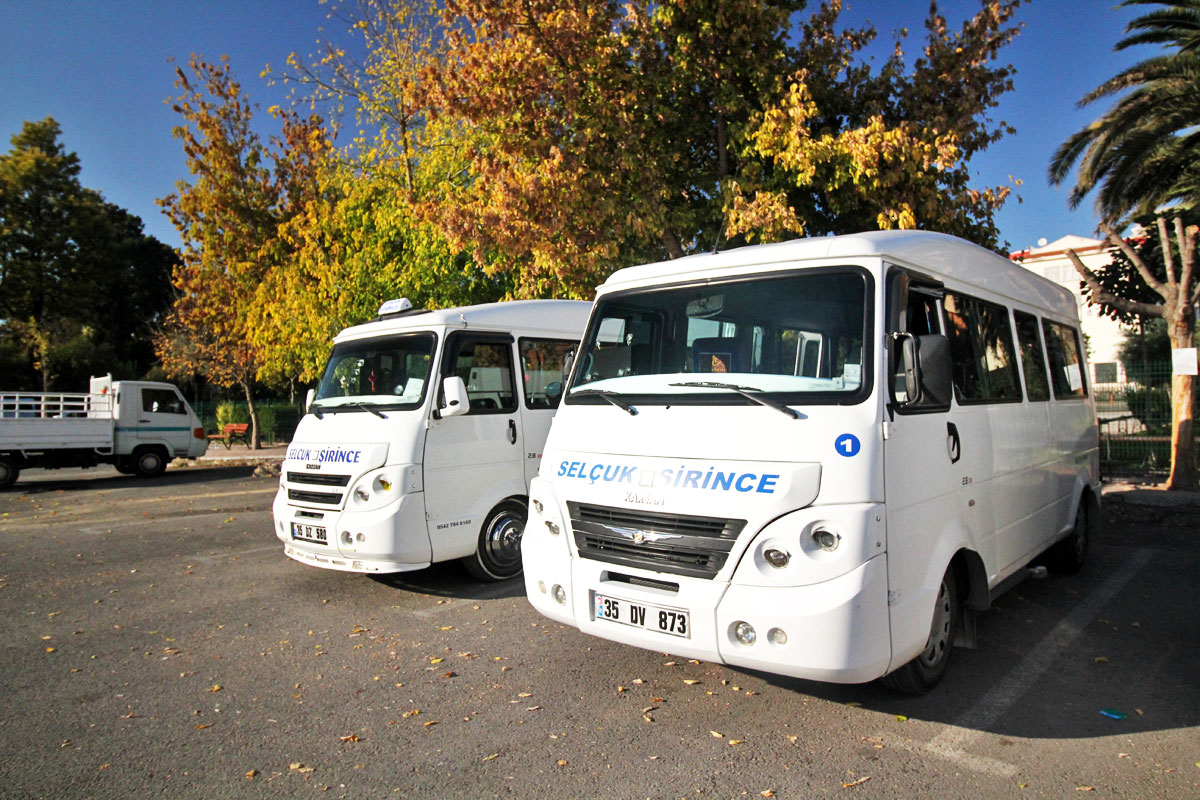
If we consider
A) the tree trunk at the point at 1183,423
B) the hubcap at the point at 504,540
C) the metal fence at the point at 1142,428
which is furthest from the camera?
the metal fence at the point at 1142,428

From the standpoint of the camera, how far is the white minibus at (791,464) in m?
3.69

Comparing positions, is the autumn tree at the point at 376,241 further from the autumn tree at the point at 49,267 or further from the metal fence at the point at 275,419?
the autumn tree at the point at 49,267

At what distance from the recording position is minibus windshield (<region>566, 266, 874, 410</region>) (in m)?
4.06

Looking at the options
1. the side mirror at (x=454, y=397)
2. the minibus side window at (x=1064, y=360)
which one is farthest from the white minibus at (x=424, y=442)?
the minibus side window at (x=1064, y=360)

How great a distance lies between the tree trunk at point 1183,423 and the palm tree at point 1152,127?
297 inches

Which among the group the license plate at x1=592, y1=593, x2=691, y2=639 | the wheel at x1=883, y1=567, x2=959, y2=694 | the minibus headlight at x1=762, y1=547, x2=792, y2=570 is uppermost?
the minibus headlight at x1=762, y1=547, x2=792, y2=570

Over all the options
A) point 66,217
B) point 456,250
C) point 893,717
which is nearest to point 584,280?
point 456,250

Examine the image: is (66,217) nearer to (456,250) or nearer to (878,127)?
(456,250)

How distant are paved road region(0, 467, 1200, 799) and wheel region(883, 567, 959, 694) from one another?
0.14m

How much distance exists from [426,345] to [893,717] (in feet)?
15.3

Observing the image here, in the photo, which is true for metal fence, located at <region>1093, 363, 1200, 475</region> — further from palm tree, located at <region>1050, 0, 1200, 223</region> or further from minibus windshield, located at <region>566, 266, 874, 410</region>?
→ minibus windshield, located at <region>566, 266, 874, 410</region>

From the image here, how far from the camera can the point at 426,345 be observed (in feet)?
23.0

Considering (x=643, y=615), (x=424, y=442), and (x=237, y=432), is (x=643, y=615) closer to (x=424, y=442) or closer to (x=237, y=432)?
(x=424, y=442)

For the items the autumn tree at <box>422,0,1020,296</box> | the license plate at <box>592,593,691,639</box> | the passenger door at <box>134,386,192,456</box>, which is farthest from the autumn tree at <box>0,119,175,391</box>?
the license plate at <box>592,593,691,639</box>
